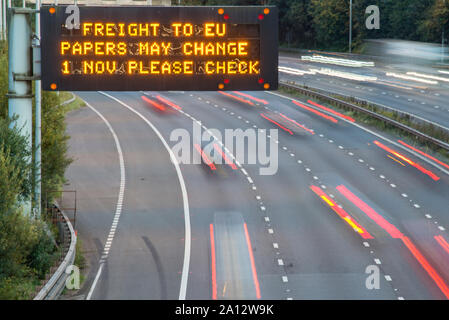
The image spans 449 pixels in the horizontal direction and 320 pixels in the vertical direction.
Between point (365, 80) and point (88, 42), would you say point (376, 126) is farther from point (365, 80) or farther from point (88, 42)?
point (88, 42)

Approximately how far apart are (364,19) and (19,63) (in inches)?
3949

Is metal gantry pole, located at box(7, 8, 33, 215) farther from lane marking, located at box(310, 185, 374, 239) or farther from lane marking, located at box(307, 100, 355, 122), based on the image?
lane marking, located at box(307, 100, 355, 122)

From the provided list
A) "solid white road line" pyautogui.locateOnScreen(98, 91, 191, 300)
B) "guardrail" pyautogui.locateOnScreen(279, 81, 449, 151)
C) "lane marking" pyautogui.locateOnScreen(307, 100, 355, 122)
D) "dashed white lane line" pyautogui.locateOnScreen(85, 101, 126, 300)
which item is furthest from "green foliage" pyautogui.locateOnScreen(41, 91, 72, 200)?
"lane marking" pyautogui.locateOnScreen(307, 100, 355, 122)

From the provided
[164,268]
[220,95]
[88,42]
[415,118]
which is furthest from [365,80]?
[88,42]

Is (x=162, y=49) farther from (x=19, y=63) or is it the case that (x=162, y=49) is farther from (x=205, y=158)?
(x=205, y=158)

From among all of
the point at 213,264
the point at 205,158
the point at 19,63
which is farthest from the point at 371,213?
the point at 19,63

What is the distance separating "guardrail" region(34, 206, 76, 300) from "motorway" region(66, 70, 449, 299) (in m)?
1.00

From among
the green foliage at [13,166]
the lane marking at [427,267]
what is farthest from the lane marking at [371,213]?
the green foliage at [13,166]

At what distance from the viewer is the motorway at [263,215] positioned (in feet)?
98.6

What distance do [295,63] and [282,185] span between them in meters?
67.1

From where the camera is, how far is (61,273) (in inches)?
1126

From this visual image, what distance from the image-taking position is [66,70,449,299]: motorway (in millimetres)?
30062

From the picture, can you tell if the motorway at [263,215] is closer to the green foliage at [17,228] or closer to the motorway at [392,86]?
the green foliage at [17,228]

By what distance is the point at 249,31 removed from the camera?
25750mm
